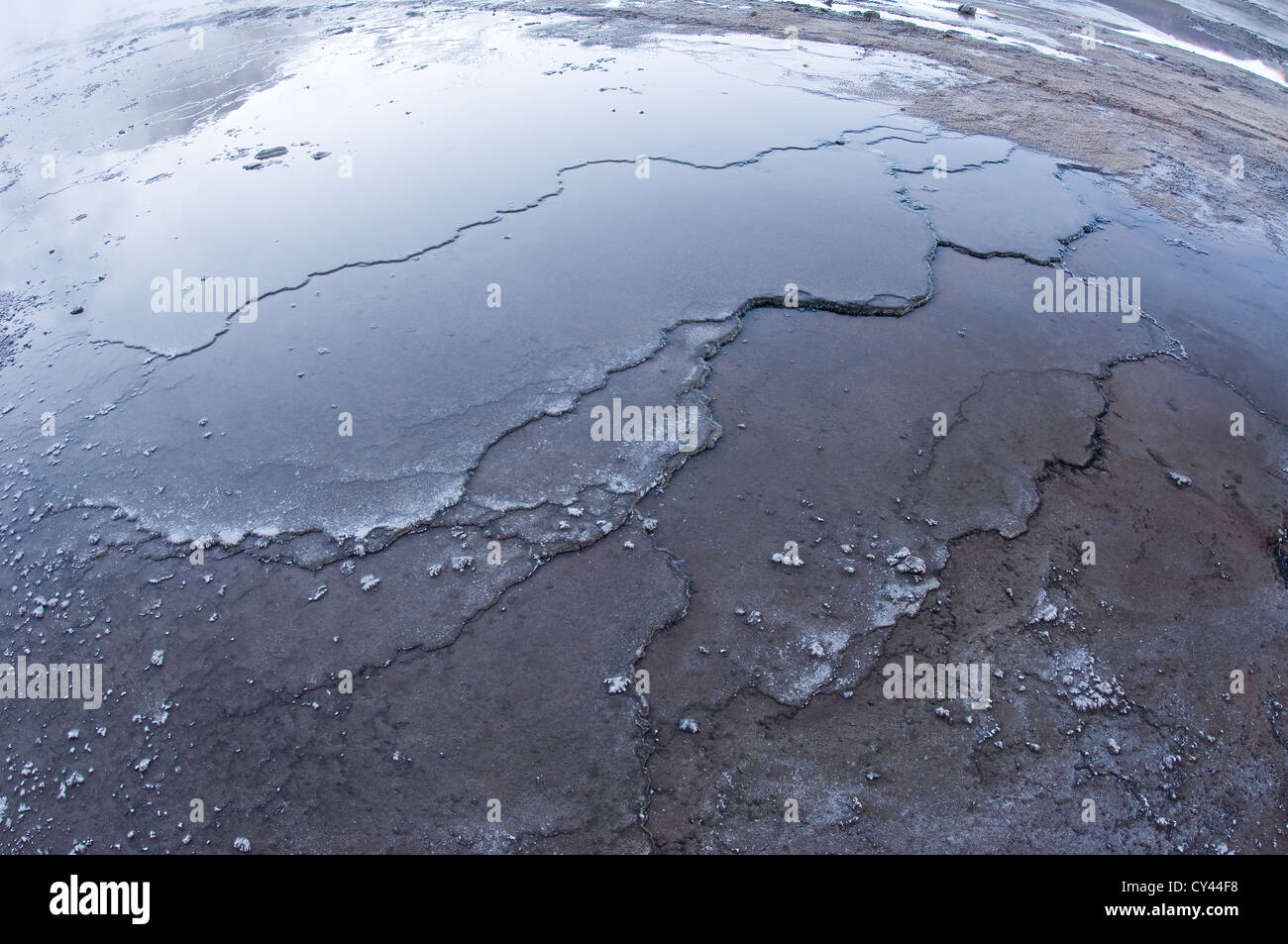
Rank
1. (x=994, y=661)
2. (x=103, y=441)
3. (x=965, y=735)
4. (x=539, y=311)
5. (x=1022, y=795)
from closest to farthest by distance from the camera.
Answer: (x=1022, y=795), (x=965, y=735), (x=994, y=661), (x=103, y=441), (x=539, y=311)

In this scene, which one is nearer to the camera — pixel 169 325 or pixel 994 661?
pixel 994 661

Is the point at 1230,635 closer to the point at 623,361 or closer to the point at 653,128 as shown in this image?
A: the point at 623,361

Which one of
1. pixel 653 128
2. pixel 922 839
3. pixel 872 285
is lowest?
pixel 922 839

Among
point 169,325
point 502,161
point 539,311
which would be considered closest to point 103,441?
point 169,325

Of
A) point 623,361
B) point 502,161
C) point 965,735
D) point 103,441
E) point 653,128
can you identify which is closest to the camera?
point 965,735

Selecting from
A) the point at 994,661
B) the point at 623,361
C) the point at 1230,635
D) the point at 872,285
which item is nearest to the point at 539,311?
the point at 623,361
